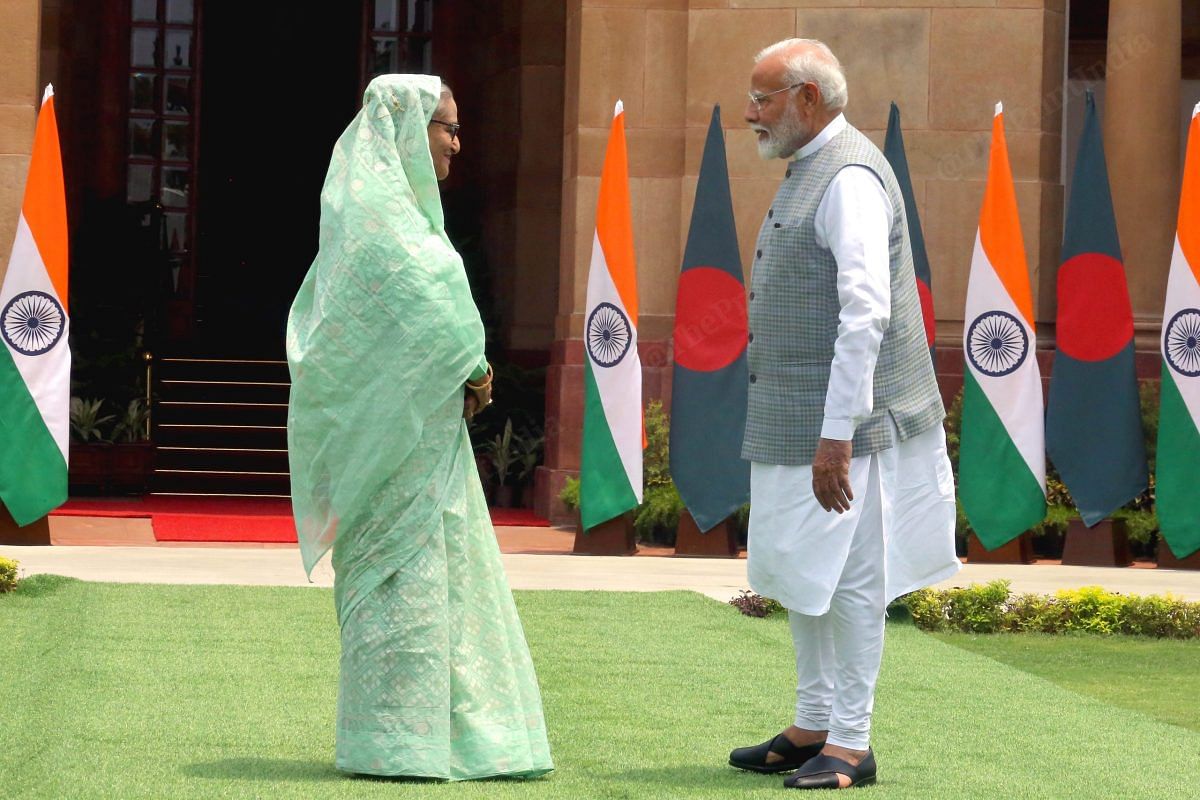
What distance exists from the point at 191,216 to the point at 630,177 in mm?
6344

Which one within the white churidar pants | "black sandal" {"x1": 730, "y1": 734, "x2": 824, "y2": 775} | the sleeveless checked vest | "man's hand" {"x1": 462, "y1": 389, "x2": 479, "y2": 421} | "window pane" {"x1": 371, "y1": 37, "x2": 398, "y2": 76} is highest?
"window pane" {"x1": 371, "y1": 37, "x2": 398, "y2": 76}

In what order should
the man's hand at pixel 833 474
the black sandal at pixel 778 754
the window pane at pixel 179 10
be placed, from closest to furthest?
the man's hand at pixel 833 474 < the black sandal at pixel 778 754 < the window pane at pixel 179 10

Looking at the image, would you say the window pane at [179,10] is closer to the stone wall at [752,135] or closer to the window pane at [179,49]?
the window pane at [179,49]

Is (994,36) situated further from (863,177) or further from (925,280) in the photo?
(863,177)

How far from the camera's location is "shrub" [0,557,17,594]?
29.0 feet

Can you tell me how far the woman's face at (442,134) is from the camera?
16.9ft

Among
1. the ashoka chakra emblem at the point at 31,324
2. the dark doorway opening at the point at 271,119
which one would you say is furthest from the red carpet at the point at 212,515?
the dark doorway opening at the point at 271,119

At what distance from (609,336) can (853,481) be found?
6821 mm

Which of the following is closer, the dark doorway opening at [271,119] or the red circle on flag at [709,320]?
the red circle on flag at [709,320]

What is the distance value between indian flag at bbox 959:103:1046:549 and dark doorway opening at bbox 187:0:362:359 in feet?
49.1

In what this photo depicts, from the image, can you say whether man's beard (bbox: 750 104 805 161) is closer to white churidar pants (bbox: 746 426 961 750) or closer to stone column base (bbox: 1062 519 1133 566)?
white churidar pants (bbox: 746 426 961 750)

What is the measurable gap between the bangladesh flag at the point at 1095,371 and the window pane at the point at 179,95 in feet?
33.1

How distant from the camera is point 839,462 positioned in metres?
4.81

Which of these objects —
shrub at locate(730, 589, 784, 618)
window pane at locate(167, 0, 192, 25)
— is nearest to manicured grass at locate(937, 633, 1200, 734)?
shrub at locate(730, 589, 784, 618)
